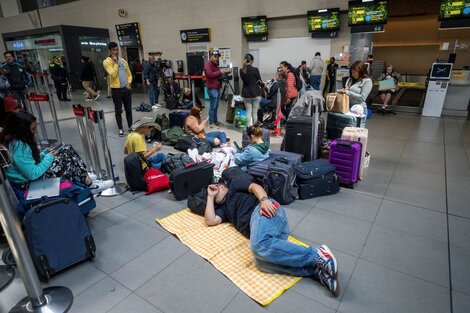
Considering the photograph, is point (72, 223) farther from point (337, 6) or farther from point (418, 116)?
point (337, 6)

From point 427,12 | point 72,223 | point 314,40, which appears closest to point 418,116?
point 314,40

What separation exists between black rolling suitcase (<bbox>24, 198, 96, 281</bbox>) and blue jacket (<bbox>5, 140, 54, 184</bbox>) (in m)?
0.35

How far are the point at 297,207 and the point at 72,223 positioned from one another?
226cm

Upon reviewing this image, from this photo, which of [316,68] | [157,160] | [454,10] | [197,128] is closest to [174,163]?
[157,160]

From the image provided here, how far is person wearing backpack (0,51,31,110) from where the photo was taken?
6.28 m

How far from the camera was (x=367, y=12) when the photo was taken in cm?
805

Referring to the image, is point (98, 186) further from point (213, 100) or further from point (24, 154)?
point (213, 100)

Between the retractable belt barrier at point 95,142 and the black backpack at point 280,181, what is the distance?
193 cm

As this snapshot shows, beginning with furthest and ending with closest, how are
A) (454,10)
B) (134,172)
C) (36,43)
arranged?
(36,43), (454,10), (134,172)

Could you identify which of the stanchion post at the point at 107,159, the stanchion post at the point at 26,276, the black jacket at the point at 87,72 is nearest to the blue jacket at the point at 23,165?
the stanchion post at the point at 26,276

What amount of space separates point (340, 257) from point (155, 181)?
7.74 feet

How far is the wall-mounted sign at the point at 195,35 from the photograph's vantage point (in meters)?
11.5

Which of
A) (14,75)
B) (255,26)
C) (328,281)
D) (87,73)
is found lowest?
(328,281)

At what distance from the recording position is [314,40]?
948cm
